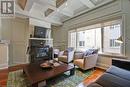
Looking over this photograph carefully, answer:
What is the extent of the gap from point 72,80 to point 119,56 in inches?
71.1

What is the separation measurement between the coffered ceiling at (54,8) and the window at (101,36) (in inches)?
33.6

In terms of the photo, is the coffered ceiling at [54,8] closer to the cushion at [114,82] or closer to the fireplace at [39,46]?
the fireplace at [39,46]

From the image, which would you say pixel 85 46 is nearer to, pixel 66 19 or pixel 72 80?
pixel 66 19

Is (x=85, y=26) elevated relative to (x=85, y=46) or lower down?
elevated

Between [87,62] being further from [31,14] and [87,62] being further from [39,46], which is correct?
[31,14]

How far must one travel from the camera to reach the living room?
312 cm

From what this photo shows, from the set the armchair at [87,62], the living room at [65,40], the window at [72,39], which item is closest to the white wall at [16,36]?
the living room at [65,40]

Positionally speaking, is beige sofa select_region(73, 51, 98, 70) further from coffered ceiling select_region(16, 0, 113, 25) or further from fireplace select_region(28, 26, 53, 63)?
fireplace select_region(28, 26, 53, 63)

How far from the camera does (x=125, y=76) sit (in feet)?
4.83

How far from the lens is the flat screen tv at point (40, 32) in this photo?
5172 mm

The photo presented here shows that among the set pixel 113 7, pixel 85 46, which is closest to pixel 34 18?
pixel 85 46

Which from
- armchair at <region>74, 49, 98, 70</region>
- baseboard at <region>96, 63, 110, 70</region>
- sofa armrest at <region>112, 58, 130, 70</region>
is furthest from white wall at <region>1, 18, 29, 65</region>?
sofa armrest at <region>112, 58, 130, 70</region>

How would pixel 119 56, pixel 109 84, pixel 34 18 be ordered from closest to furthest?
pixel 109 84, pixel 119 56, pixel 34 18

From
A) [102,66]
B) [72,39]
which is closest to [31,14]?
[72,39]
